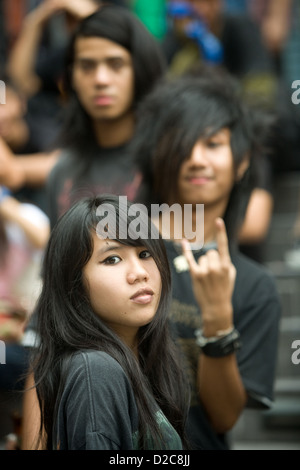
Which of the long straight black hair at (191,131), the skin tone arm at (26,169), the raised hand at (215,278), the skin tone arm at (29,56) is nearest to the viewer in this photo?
the raised hand at (215,278)

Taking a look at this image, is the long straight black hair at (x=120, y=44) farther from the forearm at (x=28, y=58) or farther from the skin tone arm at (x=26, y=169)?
the forearm at (x=28, y=58)

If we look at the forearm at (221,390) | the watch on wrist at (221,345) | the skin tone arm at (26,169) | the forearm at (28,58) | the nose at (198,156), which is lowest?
the forearm at (221,390)

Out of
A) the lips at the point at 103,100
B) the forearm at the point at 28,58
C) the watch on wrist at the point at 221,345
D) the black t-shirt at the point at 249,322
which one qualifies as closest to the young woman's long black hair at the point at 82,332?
the watch on wrist at the point at 221,345

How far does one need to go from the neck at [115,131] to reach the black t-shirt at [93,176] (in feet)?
0.14

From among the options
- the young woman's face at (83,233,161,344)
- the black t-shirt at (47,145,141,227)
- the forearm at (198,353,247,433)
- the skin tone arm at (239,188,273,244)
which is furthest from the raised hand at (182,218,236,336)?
the skin tone arm at (239,188,273,244)

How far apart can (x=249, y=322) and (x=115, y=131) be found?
1.18 meters

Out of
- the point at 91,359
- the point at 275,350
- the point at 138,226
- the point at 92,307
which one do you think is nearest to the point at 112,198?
the point at 138,226

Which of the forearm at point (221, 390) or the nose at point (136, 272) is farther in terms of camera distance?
the forearm at point (221, 390)

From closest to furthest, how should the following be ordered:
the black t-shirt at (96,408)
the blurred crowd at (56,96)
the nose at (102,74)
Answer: the black t-shirt at (96,408) → the nose at (102,74) → the blurred crowd at (56,96)

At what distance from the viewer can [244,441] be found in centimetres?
440

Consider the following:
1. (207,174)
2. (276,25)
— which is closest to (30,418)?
(207,174)

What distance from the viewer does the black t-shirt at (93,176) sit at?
345cm

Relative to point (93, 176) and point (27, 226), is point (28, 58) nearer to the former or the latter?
point (27, 226)

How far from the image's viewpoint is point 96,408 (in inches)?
79.1
